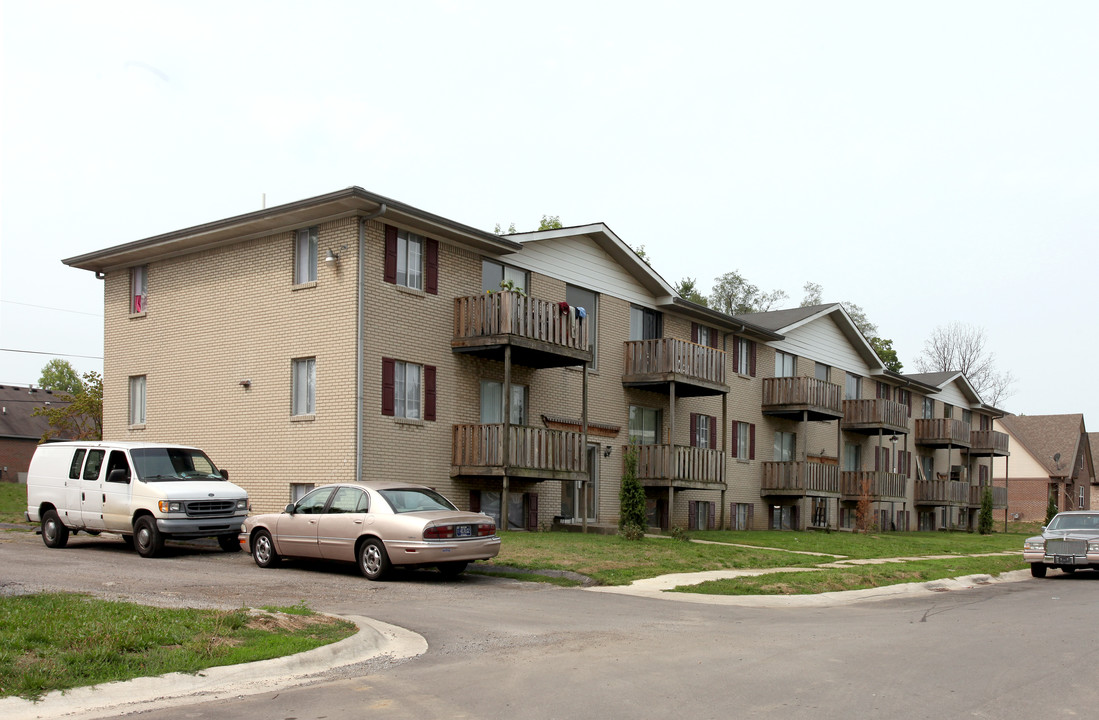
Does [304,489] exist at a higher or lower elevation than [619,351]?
lower

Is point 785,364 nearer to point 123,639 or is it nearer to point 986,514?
point 986,514

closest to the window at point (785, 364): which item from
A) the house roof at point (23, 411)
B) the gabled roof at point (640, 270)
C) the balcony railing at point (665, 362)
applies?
the gabled roof at point (640, 270)

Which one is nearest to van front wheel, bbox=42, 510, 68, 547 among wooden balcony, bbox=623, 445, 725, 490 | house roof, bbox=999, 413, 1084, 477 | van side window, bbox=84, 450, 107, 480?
van side window, bbox=84, 450, 107, 480

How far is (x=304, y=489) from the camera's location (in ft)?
76.1

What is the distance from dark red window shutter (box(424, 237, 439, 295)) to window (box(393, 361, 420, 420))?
1831 millimetres

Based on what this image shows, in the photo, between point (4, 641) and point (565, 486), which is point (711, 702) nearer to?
point (4, 641)

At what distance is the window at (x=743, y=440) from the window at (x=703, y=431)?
145 centimetres

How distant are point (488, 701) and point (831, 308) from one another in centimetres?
3582

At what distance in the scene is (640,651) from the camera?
31.7 ft

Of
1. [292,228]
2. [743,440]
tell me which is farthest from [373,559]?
[743,440]

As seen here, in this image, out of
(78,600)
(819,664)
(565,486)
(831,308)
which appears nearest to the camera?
(819,664)

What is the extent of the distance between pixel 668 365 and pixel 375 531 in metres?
15.3

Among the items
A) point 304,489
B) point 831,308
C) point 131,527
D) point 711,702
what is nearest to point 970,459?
point 831,308

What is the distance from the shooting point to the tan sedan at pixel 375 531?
15180 mm
